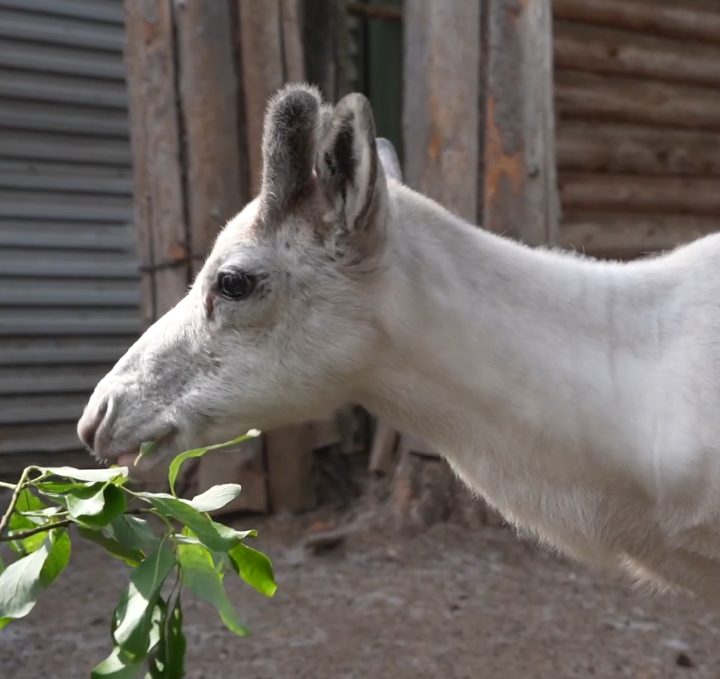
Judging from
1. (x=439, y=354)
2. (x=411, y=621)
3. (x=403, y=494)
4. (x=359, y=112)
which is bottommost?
(x=411, y=621)

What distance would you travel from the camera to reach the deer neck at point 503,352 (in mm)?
1860

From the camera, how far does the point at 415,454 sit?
4.02m

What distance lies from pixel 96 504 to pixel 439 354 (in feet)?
2.86

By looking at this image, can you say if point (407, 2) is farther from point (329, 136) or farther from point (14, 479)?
point (14, 479)

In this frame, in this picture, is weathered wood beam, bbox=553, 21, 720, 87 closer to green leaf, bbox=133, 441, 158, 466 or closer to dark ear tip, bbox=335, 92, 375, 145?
dark ear tip, bbox=335, 92, 375, 145

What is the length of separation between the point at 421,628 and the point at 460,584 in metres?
0.46

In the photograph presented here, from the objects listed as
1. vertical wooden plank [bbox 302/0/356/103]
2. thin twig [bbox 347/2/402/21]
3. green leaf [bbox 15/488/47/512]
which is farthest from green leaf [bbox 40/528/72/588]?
thin twig [bbox 347/2/402/21]

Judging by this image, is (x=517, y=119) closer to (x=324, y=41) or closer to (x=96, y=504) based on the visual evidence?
(x=324, y=41)

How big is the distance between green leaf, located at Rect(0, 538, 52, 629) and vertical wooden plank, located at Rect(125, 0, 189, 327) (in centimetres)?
278

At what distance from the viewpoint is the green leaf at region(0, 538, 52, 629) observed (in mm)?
1205

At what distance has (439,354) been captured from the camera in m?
A: 1.90

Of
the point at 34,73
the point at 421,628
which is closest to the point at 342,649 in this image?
Result: the point at 421,628

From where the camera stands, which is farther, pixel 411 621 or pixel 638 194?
pixel 638 194

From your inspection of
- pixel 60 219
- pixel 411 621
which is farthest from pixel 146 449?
pixel 60 219
